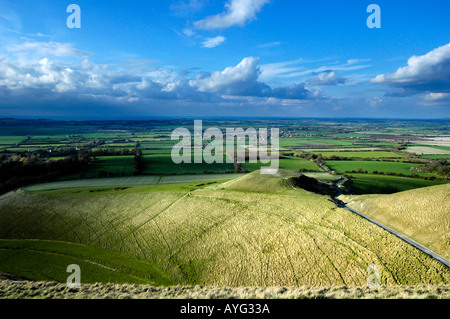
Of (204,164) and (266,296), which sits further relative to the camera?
(204,164)

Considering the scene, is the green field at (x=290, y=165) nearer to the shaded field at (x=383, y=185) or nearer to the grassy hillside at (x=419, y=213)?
the shaded field at (x=383, y=185)

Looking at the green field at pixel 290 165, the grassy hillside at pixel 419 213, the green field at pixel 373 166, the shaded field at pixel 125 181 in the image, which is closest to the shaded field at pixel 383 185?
the green field at pixel 373 166

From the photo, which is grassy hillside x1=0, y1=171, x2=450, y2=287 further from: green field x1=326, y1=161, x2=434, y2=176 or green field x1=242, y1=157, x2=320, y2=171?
green field x1=326, y1=161, x2=434, y2=176

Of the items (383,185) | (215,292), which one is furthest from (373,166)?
(215,292)

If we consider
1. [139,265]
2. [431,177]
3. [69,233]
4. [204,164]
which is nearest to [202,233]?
[139,265]
